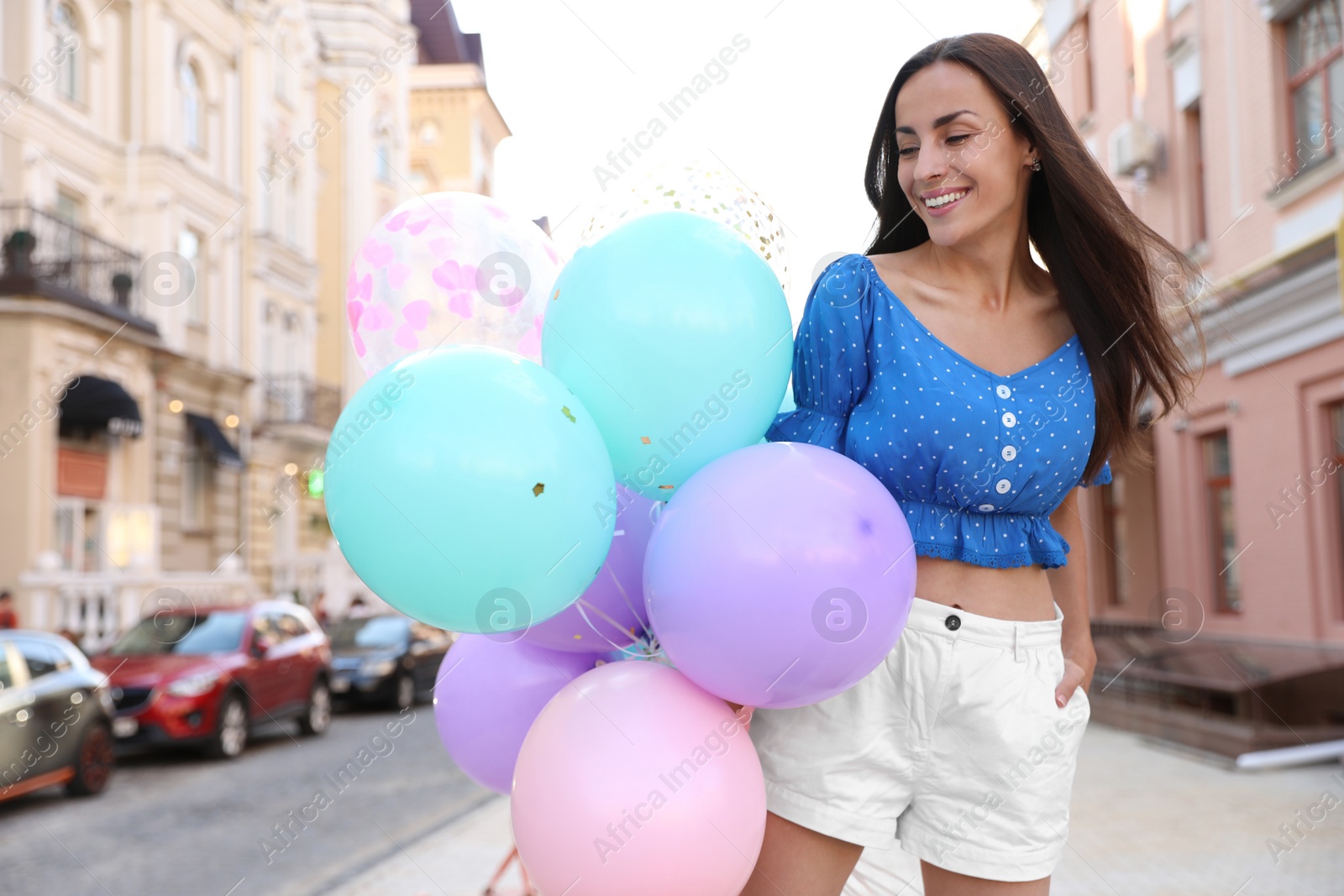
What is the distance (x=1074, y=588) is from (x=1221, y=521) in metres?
12.2

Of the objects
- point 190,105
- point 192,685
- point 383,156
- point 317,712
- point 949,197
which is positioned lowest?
point 317,712

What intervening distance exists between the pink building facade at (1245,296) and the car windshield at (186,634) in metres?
8.79

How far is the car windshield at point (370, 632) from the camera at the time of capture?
15812 millimetres

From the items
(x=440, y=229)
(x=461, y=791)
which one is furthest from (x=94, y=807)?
(x=440, y=229)

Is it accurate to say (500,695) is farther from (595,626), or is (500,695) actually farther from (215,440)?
(215,440)

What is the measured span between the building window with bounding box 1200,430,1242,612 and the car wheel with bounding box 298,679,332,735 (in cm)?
994

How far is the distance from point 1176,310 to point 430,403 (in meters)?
1.63

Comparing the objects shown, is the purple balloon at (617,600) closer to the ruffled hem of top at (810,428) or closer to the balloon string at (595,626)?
the balloon string at (595,626)

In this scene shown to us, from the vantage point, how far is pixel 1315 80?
10594 millimetres

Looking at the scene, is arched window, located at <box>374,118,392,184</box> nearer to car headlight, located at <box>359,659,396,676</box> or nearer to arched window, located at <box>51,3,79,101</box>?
arched window, located at <box>51,3,79,101</box>

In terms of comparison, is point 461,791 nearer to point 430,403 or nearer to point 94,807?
point 94,807

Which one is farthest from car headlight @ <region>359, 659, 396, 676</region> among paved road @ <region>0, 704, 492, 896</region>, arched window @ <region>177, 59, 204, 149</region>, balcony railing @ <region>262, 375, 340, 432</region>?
arched window @ <region>177, 59, 204, 149</region>

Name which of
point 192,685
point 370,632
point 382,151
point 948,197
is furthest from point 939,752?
point 382,151

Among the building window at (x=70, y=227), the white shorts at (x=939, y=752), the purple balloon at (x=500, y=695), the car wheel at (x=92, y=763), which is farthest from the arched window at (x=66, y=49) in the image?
the white shorts at (x=939, y=752)
